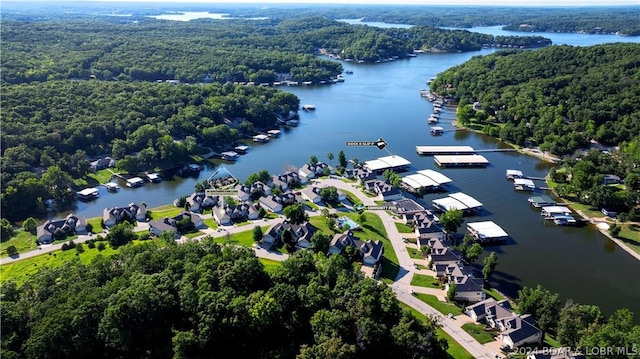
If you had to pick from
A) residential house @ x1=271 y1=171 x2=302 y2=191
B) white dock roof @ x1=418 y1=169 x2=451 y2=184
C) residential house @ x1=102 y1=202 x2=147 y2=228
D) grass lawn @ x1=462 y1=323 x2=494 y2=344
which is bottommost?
residential house @ x1=102 y1=202 x2=147 y2=228

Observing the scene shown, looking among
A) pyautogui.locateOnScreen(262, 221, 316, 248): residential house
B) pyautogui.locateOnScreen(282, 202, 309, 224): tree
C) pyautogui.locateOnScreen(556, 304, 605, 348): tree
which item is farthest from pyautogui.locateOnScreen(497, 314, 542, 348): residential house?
pyautogui.locateOnScreen(282, 202, 309, 224): tree

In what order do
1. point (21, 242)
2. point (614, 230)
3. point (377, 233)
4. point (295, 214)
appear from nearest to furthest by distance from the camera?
1. point (21, 242)
2. point (614, 230)
3. point (377, 233)
4. point (295, 214)

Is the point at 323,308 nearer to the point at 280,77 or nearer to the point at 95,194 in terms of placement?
the point at 95,194

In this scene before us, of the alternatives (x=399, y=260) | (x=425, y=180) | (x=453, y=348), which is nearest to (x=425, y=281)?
(x=399, y=260)

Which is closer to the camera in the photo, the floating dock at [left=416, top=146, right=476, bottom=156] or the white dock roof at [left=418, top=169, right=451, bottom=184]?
the white dock roof at [left=418, top=169, right=451, bottom=184]

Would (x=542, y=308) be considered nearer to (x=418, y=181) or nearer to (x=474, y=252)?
(x=474, y=252)

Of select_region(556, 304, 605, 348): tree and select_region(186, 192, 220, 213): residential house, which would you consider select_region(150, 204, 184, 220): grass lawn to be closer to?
select_region(186, 192, 220, 213): residential house
